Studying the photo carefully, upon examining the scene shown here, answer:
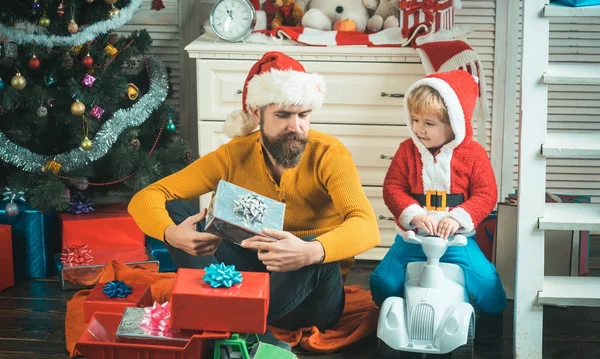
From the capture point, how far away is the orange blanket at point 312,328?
261 cm

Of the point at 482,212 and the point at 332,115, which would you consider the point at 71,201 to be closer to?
the point at 332,115

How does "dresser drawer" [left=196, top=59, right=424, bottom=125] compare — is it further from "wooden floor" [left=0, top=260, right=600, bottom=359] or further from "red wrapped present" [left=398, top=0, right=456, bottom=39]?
"wooden floor" [left=0, top=260, right=600, bottom=359]

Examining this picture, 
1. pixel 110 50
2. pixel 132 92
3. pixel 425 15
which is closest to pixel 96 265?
pixel 132 92

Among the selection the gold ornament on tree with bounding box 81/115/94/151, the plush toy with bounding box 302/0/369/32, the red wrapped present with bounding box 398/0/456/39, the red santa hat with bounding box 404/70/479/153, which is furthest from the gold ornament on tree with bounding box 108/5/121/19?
the red santa hat with bounding box 404/70/479/153

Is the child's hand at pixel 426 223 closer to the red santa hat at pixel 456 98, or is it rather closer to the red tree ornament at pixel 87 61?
the red santa hat at pixel 456 98

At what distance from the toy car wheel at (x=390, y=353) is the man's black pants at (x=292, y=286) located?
183 millimetres

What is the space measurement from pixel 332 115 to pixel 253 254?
3.06 ft

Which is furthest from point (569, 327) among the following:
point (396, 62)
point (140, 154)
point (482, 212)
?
point (140, 154)

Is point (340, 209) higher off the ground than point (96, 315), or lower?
higher

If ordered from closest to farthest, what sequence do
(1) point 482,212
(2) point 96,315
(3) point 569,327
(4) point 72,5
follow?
(2) point 96,315 → (1) point 482,212 → (3) point 569,327 → (4) point 72,5

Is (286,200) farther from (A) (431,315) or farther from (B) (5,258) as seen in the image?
(B) (5,258)

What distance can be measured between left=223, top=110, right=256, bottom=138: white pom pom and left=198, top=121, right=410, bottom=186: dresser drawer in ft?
2.49

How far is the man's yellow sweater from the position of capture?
2.52m

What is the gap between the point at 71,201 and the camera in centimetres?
350
